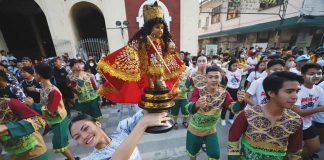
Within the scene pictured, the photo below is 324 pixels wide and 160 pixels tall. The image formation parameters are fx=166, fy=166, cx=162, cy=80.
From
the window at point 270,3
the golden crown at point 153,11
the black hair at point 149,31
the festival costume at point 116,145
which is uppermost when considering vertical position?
the window at point 270,3

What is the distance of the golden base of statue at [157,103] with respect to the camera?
1.24 m

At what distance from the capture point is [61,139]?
3.43m

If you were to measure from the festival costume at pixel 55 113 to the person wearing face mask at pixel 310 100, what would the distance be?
4.46 m

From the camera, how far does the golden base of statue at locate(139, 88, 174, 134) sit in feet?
4.07

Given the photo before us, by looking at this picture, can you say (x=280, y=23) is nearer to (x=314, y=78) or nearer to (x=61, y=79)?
(x=314, y=78)

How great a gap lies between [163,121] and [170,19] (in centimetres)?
1124

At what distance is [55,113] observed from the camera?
340 centimetres

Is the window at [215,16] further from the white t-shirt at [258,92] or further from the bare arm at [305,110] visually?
the bare arm at [305,110]

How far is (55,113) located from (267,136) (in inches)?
147

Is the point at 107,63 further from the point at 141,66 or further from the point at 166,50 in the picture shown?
the point at 166,50

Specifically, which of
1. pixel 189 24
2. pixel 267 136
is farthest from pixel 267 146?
pixel 189 24

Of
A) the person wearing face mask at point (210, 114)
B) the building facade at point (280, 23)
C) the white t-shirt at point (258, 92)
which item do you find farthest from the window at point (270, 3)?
the person wearing face mask at point (210, 114)

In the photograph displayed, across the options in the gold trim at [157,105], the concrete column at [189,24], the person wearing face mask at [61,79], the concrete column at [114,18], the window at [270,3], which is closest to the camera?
the gold trim at [157,105]

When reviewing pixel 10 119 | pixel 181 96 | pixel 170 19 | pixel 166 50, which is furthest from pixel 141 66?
pixel 170 19
